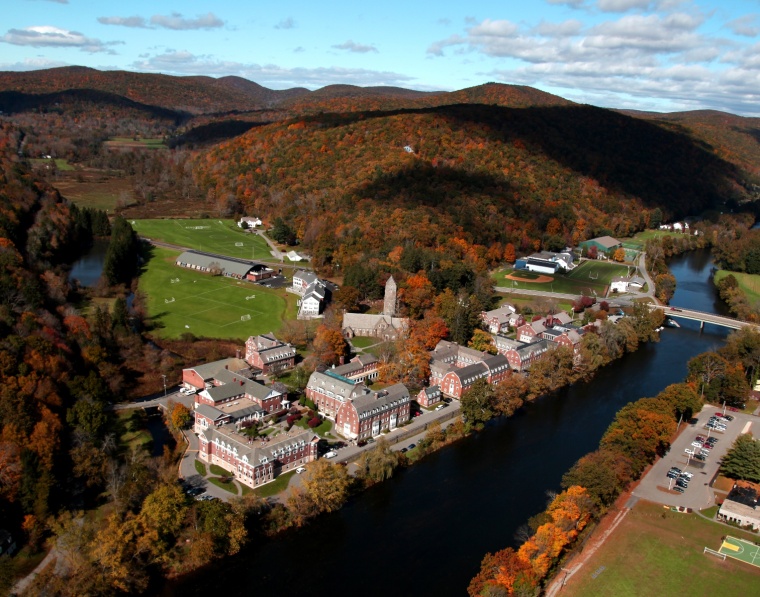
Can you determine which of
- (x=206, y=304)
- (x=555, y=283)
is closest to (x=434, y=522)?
(x=206, y=304)

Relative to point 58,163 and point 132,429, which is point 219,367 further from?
point 58,163

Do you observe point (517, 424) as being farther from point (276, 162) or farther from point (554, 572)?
point (276, 162)

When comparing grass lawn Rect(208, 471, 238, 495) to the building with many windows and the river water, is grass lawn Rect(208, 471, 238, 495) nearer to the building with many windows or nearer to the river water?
the building with many windows

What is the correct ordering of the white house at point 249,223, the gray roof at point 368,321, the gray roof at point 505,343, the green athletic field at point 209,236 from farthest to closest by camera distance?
the white house at point 249,223 < the green athletic field at point 209,236 < the gray roof at point 368,321 < the gray roof at point 505,343

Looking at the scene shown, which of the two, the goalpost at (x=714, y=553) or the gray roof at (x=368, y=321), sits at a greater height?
the gray roof at (x=368, y=321)

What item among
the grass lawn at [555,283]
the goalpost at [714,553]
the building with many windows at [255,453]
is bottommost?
the goalpost at [714,553]

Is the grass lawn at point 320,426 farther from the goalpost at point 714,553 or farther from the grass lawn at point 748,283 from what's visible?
the grass lawn at point 748,283

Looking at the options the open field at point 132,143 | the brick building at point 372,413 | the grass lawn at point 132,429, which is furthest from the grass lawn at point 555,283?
the open field at point 132,143
